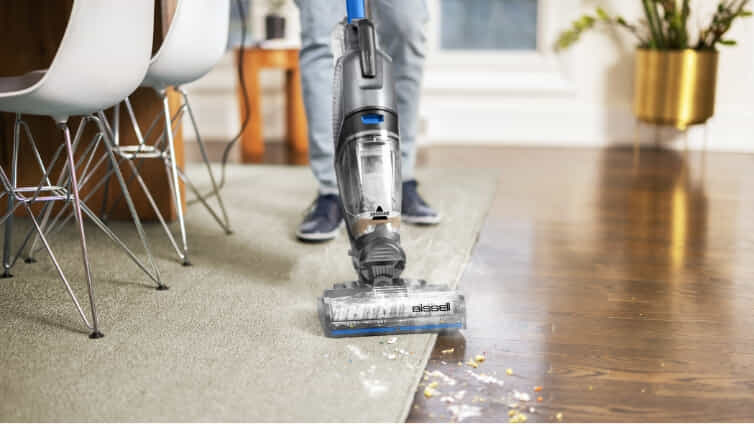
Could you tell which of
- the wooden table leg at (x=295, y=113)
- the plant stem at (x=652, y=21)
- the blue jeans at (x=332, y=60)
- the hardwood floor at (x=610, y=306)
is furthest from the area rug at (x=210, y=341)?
the plant stem at (x=652, y=21)

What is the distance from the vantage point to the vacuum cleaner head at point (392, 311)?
124 cm

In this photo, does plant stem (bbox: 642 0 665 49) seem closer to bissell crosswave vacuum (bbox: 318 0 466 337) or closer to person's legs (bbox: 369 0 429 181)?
person's legs (bbox: 369 0 429 181)

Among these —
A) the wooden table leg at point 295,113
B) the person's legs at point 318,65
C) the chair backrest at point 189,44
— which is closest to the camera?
the chair backrest at point 189,44

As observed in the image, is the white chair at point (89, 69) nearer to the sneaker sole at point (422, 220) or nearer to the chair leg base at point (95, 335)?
the chair leg base at point (95, 335)

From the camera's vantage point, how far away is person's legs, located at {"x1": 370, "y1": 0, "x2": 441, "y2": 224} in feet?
6.09

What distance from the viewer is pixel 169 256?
5.75ft

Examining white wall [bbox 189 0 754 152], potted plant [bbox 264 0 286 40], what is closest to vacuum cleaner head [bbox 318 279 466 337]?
potted plant [bbox 264 0 286 40]

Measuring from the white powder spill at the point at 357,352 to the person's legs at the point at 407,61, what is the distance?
0.81 metres

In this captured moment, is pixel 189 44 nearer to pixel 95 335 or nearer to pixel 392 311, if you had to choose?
pixel 95 335

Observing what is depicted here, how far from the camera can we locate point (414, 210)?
2027 mm

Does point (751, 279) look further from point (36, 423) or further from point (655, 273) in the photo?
point (36, 423)

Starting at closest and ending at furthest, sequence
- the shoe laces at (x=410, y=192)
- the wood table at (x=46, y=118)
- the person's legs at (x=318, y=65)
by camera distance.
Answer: the person's legs at (x=318, y=65) < the wood table at (x=46, y=118) < the shoe laces at (x=410, y=192)

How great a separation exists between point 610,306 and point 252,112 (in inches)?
89.4

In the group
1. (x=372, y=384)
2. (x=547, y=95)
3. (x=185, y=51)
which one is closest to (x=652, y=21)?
(x=547, y=95)
